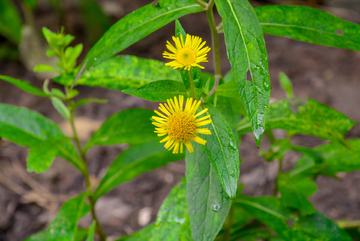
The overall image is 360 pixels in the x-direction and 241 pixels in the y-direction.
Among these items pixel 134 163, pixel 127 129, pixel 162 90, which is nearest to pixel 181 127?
pixel 162 90

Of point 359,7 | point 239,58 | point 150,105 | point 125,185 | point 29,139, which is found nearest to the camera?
point 239,58

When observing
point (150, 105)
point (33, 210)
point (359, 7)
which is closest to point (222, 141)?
point (33, 210)

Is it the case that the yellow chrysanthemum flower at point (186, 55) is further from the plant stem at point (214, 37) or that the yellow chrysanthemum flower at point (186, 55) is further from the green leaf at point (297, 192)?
the green leaf at point (297, 192)

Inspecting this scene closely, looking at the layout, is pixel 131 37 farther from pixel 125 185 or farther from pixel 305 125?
pixel 125 185

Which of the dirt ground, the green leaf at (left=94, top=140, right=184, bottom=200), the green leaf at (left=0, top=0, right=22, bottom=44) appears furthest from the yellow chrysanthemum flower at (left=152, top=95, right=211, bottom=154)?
the green leaf at (left=0, top=0, right=22, bottom=44)

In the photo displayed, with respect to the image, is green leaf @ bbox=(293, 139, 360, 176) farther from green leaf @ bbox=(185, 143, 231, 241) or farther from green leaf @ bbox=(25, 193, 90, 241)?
green leaf @ bbox=(25, 193, 90, 241)

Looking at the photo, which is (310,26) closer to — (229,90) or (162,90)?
(229,90)
